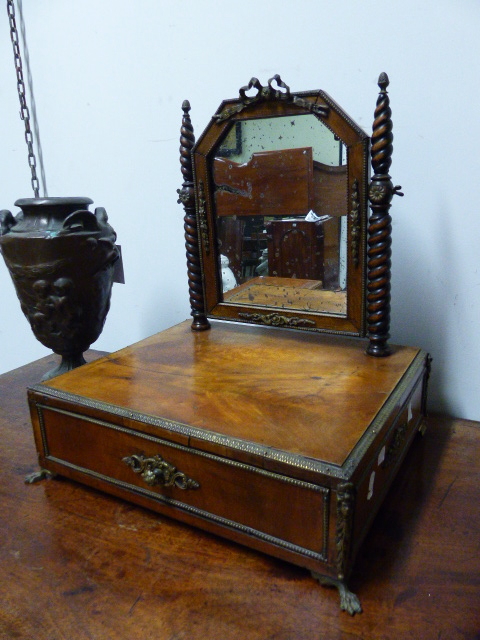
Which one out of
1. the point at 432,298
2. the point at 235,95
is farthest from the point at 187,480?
the point at 235,95

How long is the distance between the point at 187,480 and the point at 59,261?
0.45m

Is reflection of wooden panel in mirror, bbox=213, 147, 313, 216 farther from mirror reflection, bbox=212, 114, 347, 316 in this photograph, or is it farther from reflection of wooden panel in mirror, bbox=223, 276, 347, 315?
reflection of wooden panel in mirror, bbox=223, 276, 347, 315

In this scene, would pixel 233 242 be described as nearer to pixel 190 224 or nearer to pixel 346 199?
pixel 190 224

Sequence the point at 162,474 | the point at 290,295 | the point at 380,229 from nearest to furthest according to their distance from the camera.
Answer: the point at 162,474 < the point at 380,229 < the point at 290,295

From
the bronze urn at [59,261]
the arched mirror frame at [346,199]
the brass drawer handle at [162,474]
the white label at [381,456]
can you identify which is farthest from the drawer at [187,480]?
the arched mirror frame at [346,199]

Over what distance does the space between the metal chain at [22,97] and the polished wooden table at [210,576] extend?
0.87 meters

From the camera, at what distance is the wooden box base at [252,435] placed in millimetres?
565

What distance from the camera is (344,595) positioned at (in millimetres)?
556

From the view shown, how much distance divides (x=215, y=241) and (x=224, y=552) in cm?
54

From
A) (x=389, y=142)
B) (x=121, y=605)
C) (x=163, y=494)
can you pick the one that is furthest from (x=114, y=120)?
(x=121, y=605)

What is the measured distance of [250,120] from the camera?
2.84ft

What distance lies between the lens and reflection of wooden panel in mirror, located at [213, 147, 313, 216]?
857 mm

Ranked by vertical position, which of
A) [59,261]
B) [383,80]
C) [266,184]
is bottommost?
[59,261]

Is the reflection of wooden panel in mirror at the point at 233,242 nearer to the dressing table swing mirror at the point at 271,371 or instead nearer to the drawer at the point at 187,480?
the dressing table swing mirror at the point at 271,371
